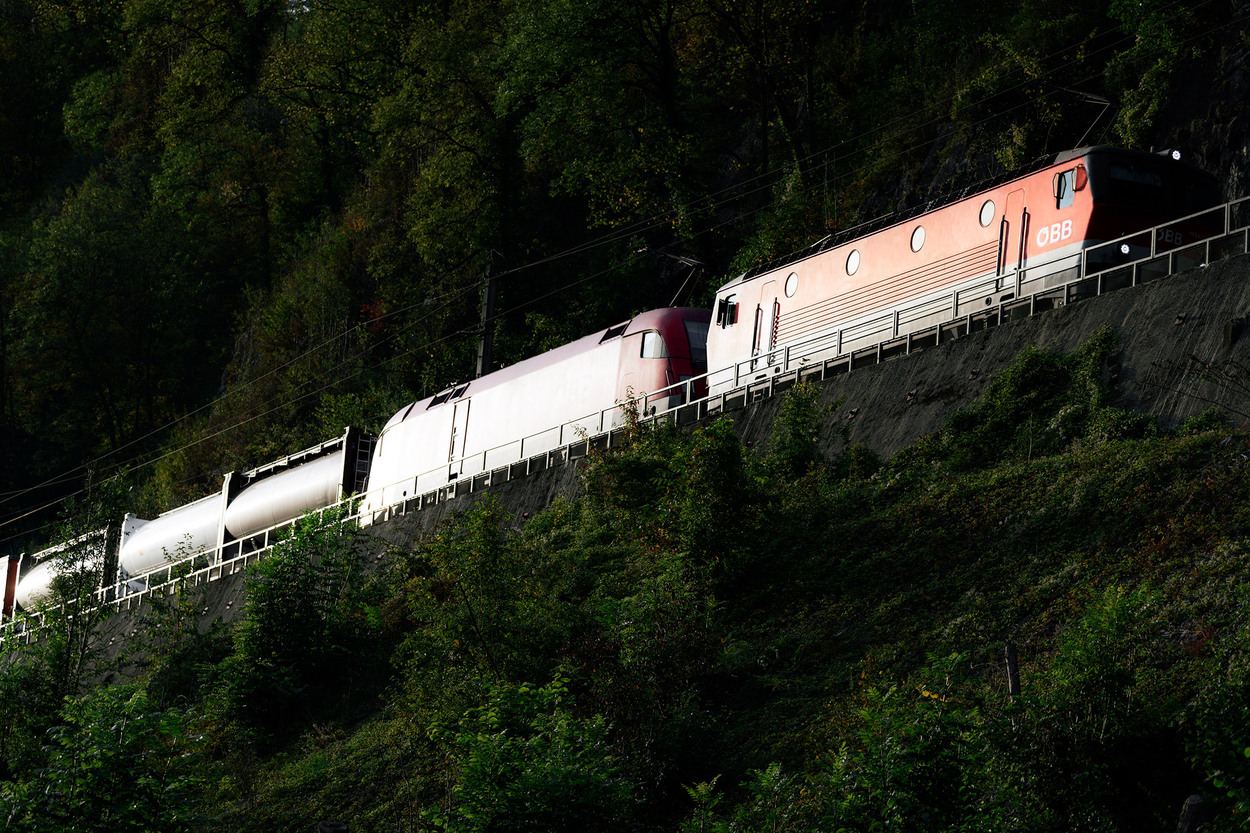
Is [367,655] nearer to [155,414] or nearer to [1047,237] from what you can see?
[1047,237]

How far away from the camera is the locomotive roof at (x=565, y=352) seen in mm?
32969

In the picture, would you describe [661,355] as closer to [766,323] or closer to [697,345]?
[697,345]

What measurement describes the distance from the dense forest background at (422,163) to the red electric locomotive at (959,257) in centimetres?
694

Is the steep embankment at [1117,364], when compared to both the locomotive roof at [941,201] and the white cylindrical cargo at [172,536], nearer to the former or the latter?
the locomotive roof at [941,201]

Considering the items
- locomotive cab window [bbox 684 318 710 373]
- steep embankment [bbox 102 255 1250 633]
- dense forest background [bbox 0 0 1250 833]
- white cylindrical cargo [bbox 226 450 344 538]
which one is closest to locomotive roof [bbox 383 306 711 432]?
locomotive cab window [bbox 684 318 710 373]

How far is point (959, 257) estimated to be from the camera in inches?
1049

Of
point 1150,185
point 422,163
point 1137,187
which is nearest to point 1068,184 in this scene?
point 1137,187

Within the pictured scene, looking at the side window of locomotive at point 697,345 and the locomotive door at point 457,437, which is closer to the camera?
the side window of locomotive at point 697,345

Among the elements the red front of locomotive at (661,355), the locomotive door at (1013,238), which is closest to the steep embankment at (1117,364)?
the locomotive door at (1013,238)

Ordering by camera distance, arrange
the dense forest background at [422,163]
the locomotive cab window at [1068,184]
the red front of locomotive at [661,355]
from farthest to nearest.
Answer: the dense forest background at [422,163] → the red front of locomotive at [661,355] → the locomotive cab window at [1068,184]

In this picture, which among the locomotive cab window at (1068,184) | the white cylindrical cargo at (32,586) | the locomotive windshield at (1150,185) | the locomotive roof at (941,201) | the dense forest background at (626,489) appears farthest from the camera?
the white cylindrical cargo at (32,586)

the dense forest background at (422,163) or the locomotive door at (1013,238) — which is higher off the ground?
the dense forest background at (422,163)

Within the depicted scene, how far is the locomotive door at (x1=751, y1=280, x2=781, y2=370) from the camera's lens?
100 ft

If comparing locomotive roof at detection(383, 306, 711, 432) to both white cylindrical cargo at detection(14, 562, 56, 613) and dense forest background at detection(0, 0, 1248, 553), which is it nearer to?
dense forest background at detection(0, 0, 1248, 553)
